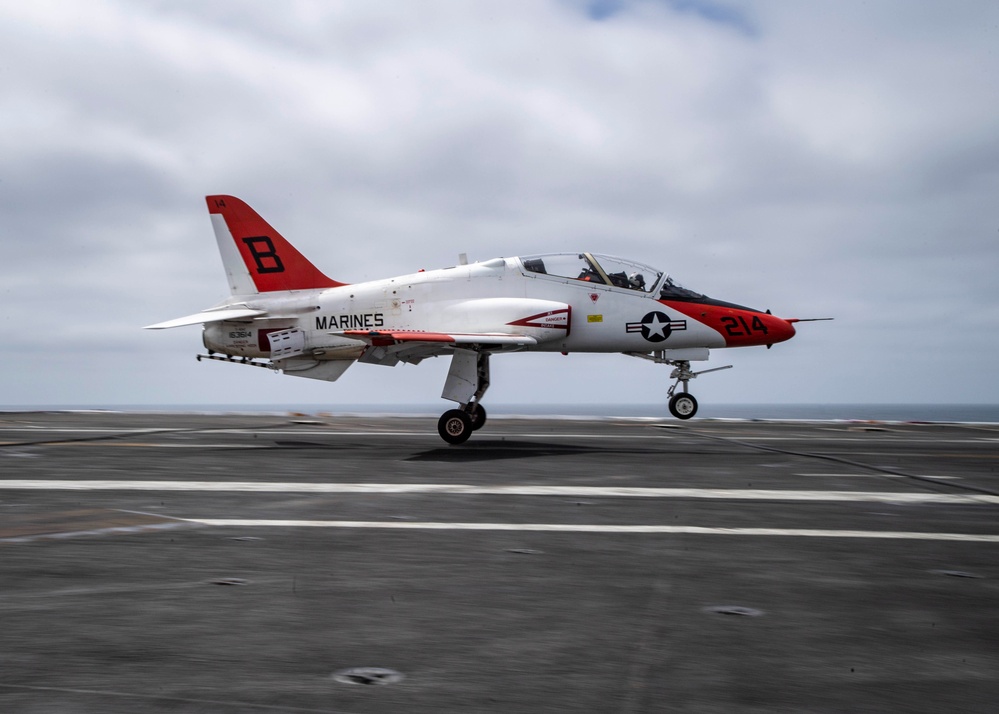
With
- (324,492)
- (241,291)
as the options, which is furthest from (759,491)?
(241,291)

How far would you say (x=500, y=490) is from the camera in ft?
26.1

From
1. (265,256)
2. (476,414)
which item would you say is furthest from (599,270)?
(265,256)

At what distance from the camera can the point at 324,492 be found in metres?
7.77

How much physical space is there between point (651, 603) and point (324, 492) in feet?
15.5

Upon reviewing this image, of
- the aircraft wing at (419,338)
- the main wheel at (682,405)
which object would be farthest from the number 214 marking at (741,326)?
the aircraft wing at (419,338)

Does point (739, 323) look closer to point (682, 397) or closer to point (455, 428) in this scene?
point (682, 397)

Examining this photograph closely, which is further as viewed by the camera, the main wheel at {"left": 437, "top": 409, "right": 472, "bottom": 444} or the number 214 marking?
the number 214 marking

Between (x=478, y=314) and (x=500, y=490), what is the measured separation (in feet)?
23.9

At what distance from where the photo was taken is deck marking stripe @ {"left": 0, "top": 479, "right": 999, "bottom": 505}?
24.9ft

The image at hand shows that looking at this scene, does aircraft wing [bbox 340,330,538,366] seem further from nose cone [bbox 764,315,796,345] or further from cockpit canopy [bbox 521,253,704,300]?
nose cone [bbox 764,315,796,345]

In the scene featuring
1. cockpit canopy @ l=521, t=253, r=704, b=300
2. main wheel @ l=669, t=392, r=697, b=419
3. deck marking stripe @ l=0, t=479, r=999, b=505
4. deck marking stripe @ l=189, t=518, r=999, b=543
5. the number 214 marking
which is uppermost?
cockpit canopy @ l=521, t=253, r=704, b=300

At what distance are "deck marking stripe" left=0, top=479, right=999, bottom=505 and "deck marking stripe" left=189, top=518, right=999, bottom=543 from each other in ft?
5.44

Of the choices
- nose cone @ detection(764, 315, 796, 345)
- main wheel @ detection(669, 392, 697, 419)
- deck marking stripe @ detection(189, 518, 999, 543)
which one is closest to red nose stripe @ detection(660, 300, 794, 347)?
nose cone @ detection(764, 315, 796, 345)

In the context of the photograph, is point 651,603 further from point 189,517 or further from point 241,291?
point 241,291
